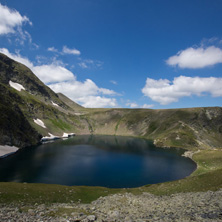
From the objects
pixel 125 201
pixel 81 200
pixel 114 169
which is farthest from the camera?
pixel 114 169

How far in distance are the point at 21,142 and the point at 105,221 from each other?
138 m

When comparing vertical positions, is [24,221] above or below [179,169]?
above

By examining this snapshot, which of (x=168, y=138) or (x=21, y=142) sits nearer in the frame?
(x=21, y=142)

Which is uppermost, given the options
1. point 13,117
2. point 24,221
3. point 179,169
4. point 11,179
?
point 13,117

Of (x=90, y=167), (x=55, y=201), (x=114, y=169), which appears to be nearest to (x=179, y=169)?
(x=114, y=169)

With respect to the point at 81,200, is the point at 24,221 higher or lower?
higher

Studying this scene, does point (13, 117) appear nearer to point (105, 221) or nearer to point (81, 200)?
point (81, 200)

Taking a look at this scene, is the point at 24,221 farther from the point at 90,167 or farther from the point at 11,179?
the point at 90,167

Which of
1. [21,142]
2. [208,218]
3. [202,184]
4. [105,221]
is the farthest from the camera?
[21,142]

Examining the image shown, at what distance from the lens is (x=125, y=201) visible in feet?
115

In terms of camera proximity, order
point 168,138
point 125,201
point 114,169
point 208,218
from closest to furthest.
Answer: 1. point 208,218
2. point 125,201
3. point 114,169
4. point 168,138

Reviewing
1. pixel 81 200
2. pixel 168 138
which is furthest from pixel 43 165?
pixel 168 138

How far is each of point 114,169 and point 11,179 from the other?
4439 centimetres

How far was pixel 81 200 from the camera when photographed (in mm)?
38656
